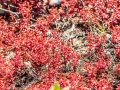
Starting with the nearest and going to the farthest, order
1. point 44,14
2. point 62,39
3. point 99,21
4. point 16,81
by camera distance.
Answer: point 16,81 < point 62,39 < point 99,21 < point 44,14

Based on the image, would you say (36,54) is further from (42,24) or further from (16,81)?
(42,24)

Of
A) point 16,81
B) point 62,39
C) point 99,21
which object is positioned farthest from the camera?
point 99,21

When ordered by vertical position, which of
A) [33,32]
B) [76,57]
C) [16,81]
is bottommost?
[16,81]

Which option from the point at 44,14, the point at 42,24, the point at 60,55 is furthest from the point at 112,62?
the point at 44,14

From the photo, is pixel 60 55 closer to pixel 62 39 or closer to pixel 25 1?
pixel 62 39

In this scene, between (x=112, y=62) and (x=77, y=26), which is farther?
(x=77, y=26)

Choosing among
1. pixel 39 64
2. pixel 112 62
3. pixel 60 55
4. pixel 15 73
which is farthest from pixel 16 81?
pixel 112 62

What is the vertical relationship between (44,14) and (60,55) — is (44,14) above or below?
above
